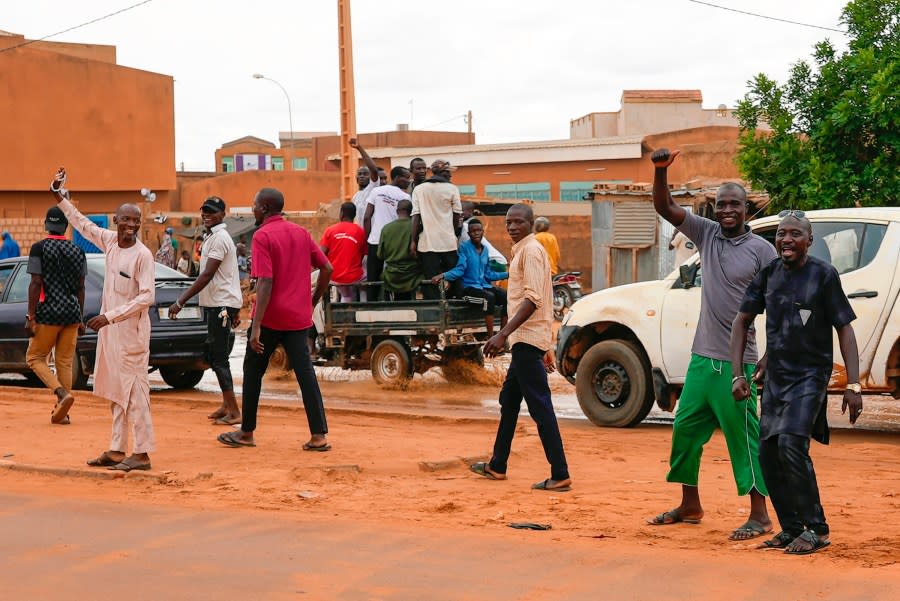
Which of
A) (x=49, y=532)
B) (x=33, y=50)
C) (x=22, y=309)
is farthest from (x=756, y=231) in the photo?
(x=33, y=50)

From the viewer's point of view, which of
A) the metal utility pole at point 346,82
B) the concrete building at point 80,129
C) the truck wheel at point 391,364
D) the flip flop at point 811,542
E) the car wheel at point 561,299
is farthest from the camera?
the concrete building at point 80,129

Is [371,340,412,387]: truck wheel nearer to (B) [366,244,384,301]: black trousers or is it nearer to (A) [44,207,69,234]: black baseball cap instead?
(B) [366,244,384,301]: black trousers

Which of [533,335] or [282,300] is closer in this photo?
[533,335]

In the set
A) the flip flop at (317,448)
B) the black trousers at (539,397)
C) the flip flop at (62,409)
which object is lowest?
the flip flop at (317,448)

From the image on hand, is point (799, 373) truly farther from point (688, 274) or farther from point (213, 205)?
point (213, 205)

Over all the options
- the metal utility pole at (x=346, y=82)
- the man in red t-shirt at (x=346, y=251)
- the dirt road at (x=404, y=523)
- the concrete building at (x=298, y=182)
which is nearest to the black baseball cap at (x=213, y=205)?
the dirt road at (x=404, y=523)

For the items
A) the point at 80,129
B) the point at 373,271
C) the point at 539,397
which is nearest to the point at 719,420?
the point at 539,397

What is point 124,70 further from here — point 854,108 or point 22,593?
point 22,593

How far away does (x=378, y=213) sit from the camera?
14.0 metres

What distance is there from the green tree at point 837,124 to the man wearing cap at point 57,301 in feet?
28.5

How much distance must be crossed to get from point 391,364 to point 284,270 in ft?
15.7

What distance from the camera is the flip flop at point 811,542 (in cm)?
614

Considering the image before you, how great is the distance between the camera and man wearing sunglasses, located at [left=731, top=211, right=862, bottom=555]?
6.21 metres

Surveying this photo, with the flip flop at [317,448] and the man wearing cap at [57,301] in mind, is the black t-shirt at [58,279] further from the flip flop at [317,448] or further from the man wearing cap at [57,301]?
the flip flop at [317,448]
